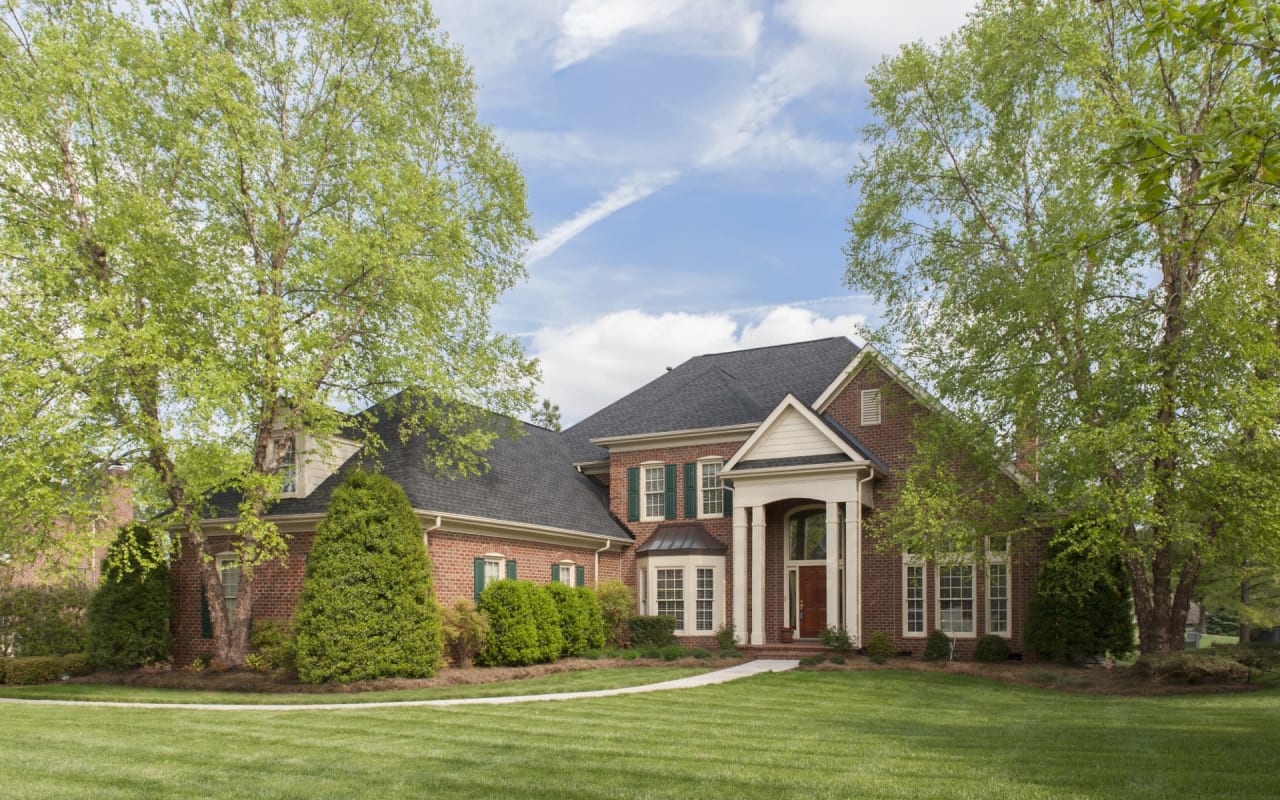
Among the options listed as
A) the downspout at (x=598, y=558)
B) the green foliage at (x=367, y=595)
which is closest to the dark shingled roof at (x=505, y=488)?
the downspout at (x=598, y=558)

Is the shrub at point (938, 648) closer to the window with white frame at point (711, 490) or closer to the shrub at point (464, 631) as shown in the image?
the window with white frame at point (711, 490)

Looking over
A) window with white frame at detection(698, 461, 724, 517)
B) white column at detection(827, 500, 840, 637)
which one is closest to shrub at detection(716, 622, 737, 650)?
white column at detection(827, 500, 840, 637)

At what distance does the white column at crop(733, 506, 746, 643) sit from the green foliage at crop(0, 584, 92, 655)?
15.2m

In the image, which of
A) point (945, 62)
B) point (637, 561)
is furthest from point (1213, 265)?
point (637, 561)

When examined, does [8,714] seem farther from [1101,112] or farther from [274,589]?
[1101,112]

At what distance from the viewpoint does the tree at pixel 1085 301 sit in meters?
14.9

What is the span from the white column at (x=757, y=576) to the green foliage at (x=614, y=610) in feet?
10.6

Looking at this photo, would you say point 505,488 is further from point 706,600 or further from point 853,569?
point 853,569

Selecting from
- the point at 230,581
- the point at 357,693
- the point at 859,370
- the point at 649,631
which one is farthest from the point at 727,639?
the point at 230,581

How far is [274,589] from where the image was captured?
21516 millimetres

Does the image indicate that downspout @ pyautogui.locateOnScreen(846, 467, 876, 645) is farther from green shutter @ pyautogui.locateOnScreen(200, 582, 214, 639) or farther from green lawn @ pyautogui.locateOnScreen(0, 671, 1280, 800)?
green shutter @ pyautogui.locateOnScreen(200, 582, 214, 639)

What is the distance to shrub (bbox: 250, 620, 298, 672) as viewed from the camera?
18016 mm

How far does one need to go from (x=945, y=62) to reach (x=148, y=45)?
15.7 metres

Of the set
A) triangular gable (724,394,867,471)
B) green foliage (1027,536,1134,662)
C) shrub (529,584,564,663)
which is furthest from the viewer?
triangular gable (724,394,867,471)
